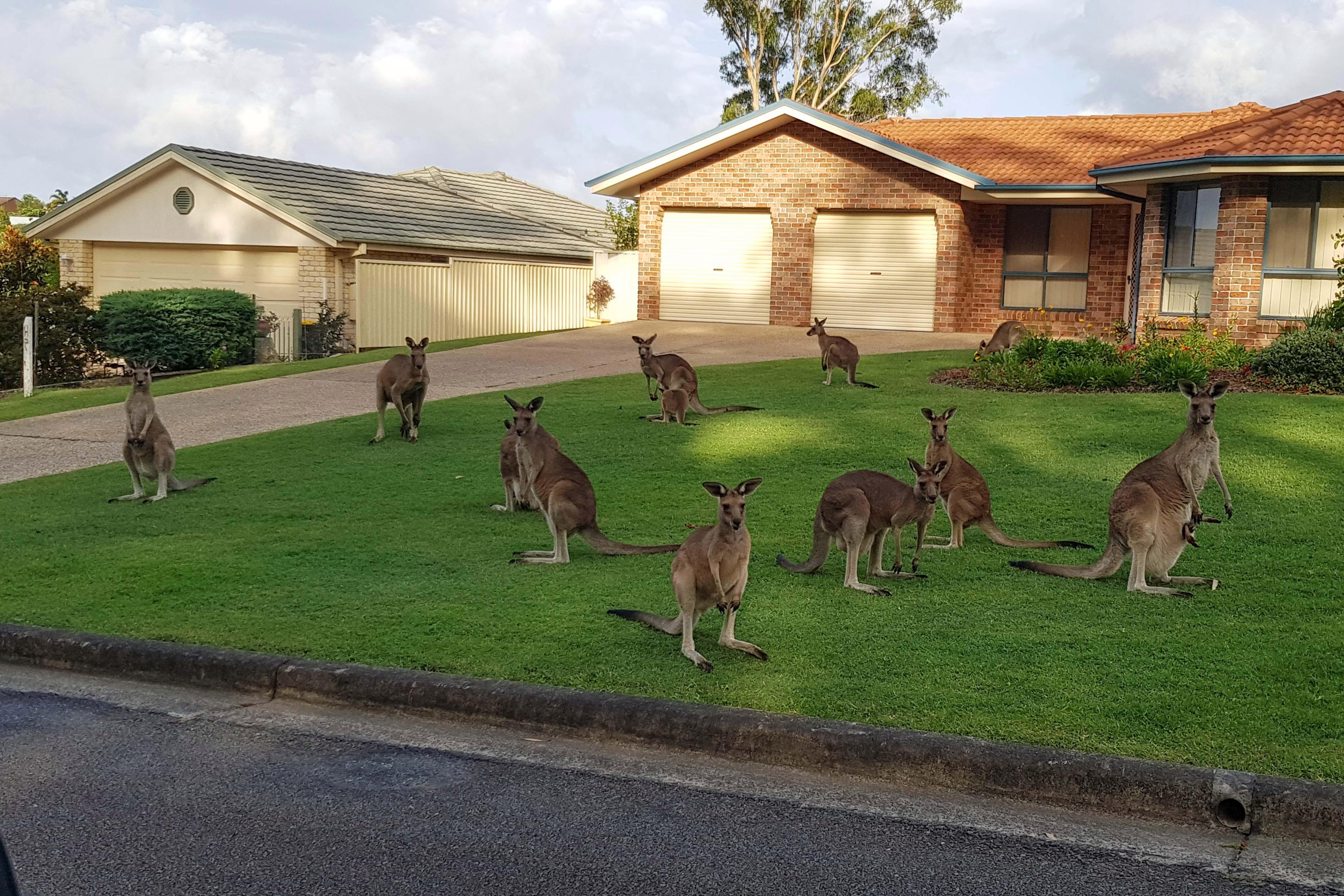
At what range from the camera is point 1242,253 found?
65.3 feet

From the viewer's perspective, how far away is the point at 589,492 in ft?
28.2

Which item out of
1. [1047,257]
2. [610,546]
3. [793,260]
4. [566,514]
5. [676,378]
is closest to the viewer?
[566,514]

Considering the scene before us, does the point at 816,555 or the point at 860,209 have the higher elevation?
the point at 860,209

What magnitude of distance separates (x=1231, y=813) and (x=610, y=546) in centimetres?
453

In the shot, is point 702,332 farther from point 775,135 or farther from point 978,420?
point 978,420

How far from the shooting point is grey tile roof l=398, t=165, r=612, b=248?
4025 cm

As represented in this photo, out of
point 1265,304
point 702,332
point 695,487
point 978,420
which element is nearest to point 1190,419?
point 695,487

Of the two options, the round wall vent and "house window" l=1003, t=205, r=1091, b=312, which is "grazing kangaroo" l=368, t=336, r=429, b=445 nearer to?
"house window" l=1003, t=205, r=1091, b=312

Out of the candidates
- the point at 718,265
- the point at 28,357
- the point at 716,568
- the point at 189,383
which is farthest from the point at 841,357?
the point at 718,265

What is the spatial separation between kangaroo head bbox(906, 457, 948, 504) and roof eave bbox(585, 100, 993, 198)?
63.1ft

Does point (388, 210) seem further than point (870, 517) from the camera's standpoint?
Yes

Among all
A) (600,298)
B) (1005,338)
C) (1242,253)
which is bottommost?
(1005,338)

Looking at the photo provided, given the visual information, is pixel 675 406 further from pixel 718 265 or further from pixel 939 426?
pixel 718 265

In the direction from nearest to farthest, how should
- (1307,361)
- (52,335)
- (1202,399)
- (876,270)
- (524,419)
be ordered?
(1202,399) < (524,419) < (1307,361) < (52,335) < (876,270)
